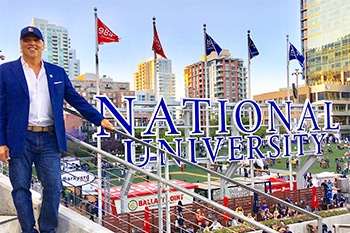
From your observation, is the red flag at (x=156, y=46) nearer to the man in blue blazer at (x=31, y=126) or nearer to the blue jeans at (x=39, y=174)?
Result: the man in blue blazer at (x=31, y=126)

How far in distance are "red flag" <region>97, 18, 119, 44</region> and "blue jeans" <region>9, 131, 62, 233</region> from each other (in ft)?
44.8

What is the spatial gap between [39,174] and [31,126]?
39cm

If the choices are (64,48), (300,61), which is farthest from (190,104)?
(64,48)

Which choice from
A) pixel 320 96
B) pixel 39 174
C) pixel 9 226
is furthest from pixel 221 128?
pixel 320 96

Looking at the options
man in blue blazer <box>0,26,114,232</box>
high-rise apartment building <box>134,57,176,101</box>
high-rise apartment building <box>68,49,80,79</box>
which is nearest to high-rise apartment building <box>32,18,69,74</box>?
high-rise apartment building <box>68,49,80,79</box>

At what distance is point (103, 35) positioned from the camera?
15875 mm

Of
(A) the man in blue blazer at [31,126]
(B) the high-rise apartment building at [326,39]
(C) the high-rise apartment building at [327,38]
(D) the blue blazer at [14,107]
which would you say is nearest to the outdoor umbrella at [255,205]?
(A) the man in blue blazer at [31,126]

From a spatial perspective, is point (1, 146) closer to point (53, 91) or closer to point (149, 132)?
point (53, 91)

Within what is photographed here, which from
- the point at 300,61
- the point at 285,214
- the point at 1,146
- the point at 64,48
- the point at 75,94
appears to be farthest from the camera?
the point at 64,48

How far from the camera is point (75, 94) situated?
294 centimetres

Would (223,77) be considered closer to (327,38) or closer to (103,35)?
(327,38)

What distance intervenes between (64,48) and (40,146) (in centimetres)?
16195

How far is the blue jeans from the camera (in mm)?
2648

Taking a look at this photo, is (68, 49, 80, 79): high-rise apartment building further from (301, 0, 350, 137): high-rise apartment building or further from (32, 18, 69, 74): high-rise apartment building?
(301, 0, 350, 137): high-rise apartment building
